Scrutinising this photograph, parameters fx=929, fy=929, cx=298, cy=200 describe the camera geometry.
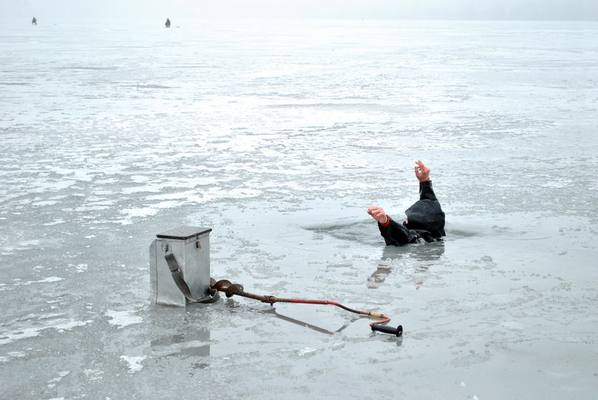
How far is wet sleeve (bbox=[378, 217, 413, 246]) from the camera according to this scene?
24.7ft

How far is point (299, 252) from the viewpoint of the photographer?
752 centimetres

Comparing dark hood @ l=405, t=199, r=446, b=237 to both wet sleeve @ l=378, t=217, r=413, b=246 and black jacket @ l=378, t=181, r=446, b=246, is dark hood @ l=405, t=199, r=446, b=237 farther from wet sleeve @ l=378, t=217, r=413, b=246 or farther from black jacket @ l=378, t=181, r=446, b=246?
wet sleeve @ l=378, t=217, r=413, b=246

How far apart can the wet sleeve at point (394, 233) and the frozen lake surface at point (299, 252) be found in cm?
10

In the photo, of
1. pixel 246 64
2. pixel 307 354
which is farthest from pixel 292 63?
pixel 307 354

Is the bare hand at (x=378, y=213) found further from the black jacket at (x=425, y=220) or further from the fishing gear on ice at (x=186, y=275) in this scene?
the fishing gear on ice at (x=186, y=275)

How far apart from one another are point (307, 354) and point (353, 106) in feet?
48.3

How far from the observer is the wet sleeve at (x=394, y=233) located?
24.7 feet

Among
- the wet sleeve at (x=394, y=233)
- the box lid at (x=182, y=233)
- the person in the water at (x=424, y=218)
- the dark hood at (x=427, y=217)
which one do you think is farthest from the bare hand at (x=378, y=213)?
the box lid at (x=182, y=233)

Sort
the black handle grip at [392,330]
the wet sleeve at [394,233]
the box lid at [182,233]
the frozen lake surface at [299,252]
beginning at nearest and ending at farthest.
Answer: the frozen lake surface at [299,252] → the black handle grip at [392,330] → the box lid at [182,233] → the wet sleeve at [394,233]

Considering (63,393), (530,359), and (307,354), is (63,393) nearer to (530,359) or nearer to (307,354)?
(307,354)

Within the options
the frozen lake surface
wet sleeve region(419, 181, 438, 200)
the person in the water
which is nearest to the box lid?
the frozen lake surface

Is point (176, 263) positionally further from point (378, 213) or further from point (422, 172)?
point (422, 172)

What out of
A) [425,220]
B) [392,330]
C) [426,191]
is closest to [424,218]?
[425,220]

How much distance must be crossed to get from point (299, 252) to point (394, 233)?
797 mm
